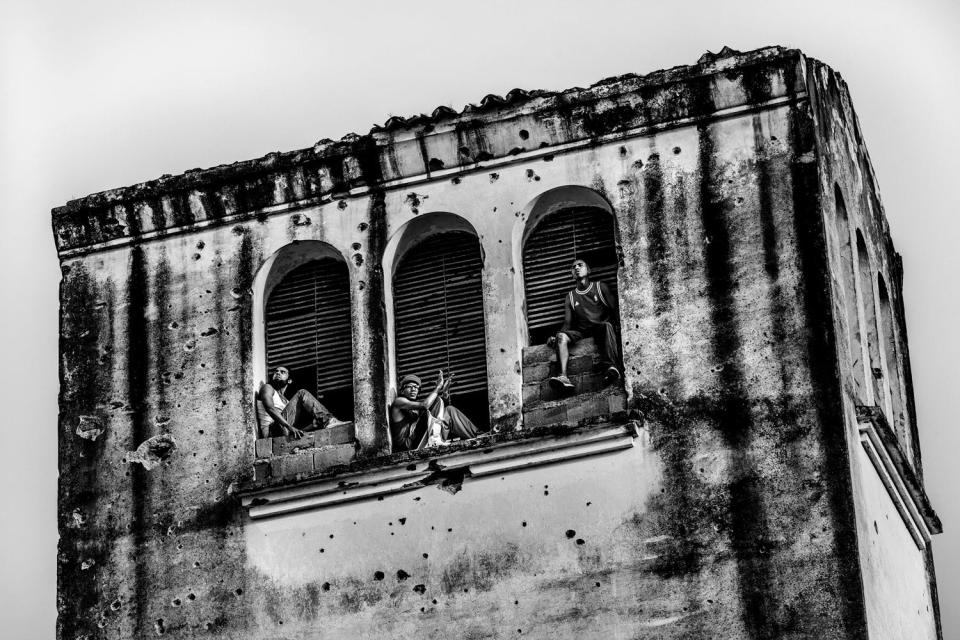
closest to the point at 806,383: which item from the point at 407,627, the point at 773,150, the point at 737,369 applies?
the point at 737,369

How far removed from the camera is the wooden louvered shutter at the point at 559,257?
1196 inches

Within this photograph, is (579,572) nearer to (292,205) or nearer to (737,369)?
(737,369)

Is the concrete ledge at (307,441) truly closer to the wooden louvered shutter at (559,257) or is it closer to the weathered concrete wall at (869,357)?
the wooden louvered shutter at (559,257)

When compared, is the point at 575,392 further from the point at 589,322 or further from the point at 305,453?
the point at 305,453

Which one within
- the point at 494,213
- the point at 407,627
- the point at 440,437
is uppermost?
the point at 494,213

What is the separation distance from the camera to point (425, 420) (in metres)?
30.1

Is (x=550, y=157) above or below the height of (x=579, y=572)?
above

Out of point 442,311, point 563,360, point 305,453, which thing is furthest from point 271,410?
point 563,360

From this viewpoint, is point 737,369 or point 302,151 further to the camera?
point 302,151

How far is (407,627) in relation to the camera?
2909 cm

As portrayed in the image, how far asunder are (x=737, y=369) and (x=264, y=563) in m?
4.93

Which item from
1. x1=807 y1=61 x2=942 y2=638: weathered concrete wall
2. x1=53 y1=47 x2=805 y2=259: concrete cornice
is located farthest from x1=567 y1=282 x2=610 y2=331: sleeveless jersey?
x1=807 y1=61 x2=942 y2=638: weathered concrete wall

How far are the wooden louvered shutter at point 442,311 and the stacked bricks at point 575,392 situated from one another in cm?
58

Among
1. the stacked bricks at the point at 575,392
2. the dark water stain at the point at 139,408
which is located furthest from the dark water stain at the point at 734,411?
the dark water stain at the point at 139,408
